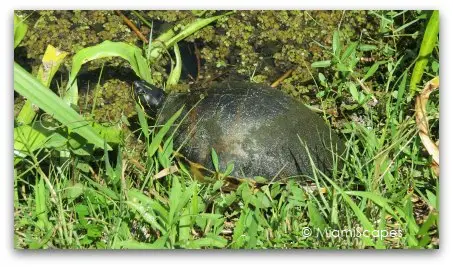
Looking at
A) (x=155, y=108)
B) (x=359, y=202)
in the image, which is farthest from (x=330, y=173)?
(x=155, y=108)

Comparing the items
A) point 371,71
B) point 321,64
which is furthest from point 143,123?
point 371,71

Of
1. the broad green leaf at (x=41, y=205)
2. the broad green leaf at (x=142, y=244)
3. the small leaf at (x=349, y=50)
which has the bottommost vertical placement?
the broad green leaf at (x=142, y=244)

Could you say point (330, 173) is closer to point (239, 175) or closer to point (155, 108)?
point (239, 175)

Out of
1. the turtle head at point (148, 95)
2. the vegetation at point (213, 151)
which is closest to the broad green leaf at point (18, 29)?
the vegetation at point (213, 151)

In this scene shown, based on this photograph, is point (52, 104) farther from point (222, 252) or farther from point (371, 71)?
point (371, 71)

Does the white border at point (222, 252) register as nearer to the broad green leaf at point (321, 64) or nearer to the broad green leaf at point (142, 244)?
the broad green leaf at point (142, 244)

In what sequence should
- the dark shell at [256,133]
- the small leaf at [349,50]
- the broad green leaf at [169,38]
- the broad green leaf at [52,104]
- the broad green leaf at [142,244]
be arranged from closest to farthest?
the broad green leaf at [142,244] → the broad green leaf at [52,104] → the dark shell at [256,133] → the small leaf at [349,50] → the broad green leaf at [169,38]
